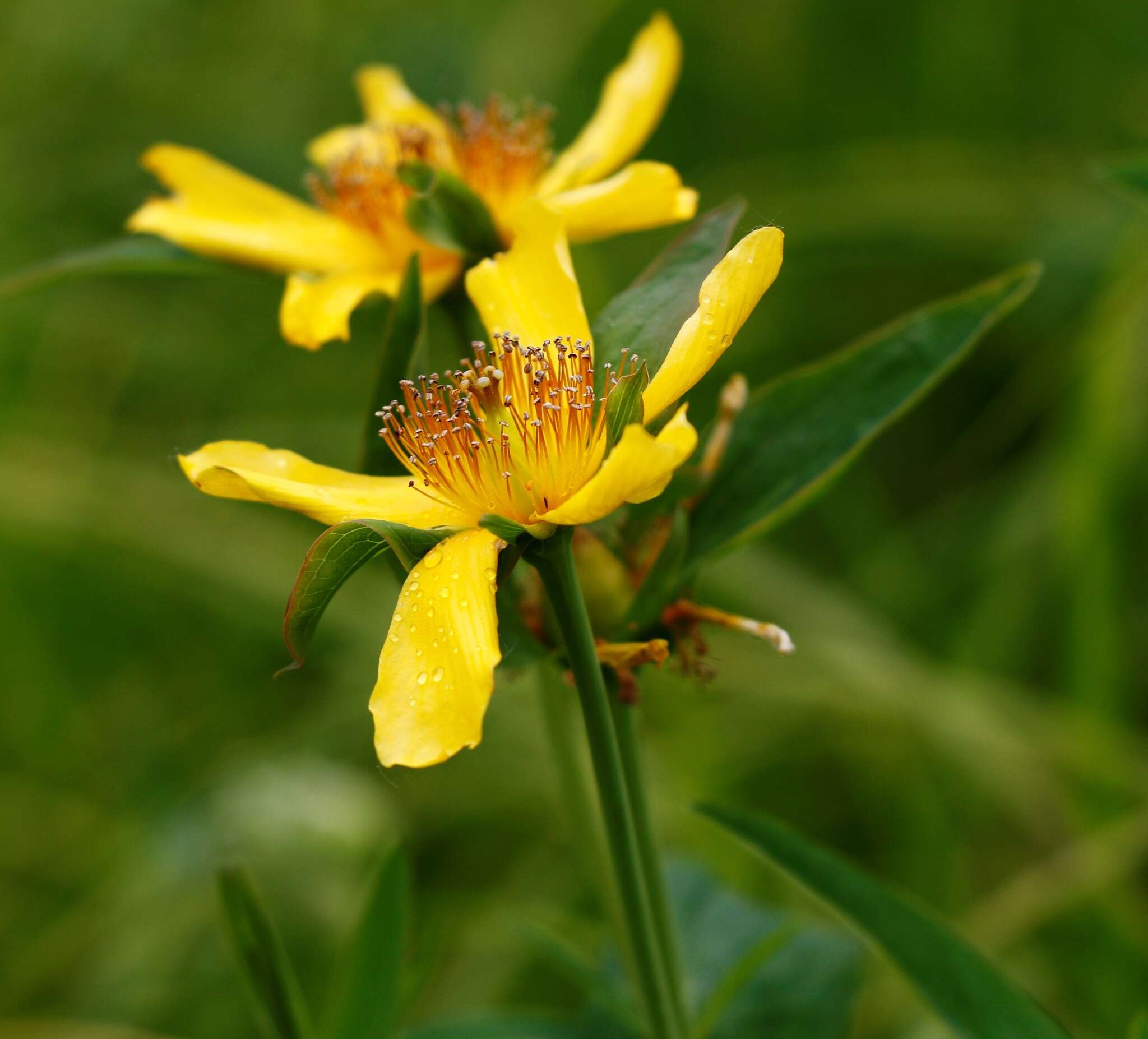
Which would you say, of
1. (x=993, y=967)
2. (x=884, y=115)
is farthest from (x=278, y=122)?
(x=993, y=967)

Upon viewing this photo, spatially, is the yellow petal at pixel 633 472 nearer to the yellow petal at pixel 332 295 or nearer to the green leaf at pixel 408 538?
the green leaf at pixel 408 538

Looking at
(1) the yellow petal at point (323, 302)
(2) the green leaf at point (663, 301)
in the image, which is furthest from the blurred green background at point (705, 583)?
(2) the green leaf at point (663, 301)

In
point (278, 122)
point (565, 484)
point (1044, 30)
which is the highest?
point (1044, 30)

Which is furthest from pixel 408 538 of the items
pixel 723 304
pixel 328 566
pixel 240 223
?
pixel 240 223

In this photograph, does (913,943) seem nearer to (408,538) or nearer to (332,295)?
(408,538)

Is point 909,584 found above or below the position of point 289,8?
below

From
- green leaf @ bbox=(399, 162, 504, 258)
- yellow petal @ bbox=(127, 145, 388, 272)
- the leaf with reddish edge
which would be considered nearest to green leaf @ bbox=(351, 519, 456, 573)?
the leaf with reddish edge

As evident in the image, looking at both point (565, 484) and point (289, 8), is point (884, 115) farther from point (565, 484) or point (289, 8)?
point (565, 484)
